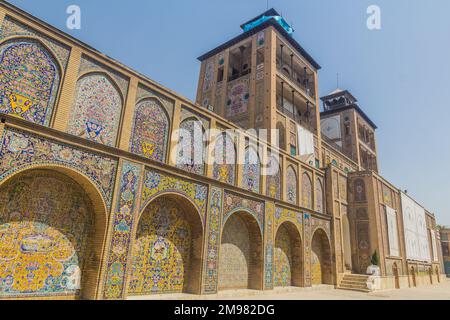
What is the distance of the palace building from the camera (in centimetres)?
690

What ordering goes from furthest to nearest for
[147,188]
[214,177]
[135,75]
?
[214,177]
[135,75]
[147,188]

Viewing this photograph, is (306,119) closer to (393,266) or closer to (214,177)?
(393,266)

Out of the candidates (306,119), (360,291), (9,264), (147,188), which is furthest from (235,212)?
(306,119)

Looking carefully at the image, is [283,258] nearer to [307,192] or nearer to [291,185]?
[291,185]

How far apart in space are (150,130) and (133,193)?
6.71 ft

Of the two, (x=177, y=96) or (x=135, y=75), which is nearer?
(x=135, y=75)

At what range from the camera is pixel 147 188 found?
8.81 m

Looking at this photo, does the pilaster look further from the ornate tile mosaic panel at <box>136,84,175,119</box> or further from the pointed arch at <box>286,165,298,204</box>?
the pointed arch at <box>286,165,298,204</box>

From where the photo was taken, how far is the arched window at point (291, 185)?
15.2 metres

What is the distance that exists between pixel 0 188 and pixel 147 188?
10.9 feet

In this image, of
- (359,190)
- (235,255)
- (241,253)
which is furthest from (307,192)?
(235,255)

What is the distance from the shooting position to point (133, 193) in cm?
841

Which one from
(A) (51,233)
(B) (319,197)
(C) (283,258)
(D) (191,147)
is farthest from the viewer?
(B) (319,197)

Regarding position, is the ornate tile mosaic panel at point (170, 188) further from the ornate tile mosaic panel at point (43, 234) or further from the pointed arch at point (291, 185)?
the pointed arch at point (291, 185)
